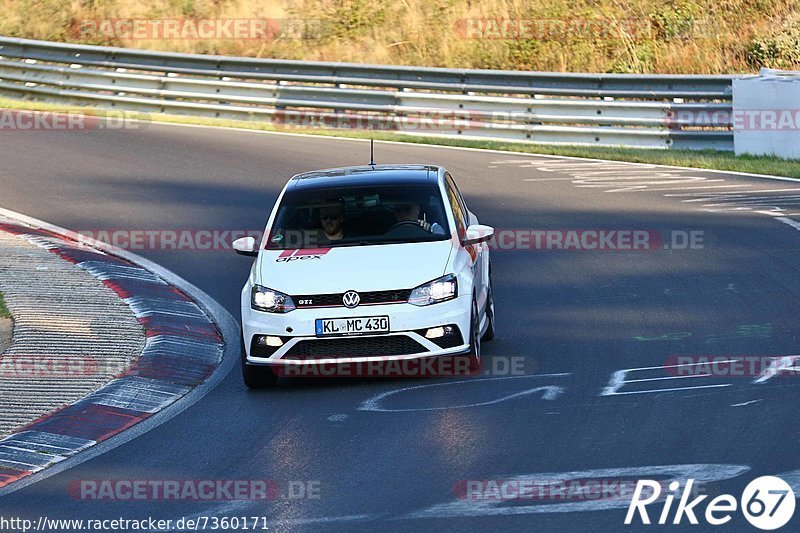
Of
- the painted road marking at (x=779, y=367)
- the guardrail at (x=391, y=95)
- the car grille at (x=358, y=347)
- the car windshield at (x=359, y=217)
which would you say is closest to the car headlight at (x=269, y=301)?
the car grille at (x=358, y=347)

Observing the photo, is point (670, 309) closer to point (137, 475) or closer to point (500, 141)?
point (137, 475)

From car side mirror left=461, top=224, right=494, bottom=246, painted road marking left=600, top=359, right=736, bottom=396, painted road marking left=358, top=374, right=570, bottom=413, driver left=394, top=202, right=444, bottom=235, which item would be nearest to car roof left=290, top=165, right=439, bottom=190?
driver left=394, top=202, right=444, bottom=235

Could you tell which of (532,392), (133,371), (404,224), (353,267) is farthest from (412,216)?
(133,371)

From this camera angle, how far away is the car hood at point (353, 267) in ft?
34.3

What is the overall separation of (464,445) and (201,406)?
2488 millimetres

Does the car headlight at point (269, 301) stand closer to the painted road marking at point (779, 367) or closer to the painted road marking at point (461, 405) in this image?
the painted road marking at point (461, 405)

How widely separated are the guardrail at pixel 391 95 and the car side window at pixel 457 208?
35.9 ft

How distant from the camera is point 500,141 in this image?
79.9 feet

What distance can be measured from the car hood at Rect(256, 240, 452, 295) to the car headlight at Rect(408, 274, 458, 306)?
54 millimetres

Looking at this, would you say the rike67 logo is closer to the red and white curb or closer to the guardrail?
the red and white curb

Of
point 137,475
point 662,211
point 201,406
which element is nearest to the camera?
point 137,475

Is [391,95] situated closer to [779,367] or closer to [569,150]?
[569,150]

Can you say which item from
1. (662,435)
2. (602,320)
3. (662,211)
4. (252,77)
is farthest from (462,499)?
(252,77)

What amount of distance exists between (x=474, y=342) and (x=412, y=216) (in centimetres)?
136
